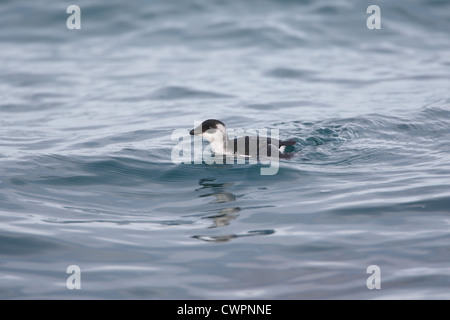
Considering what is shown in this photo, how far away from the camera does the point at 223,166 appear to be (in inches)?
393

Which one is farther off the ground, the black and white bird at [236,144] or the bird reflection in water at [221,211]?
the black and white bird at [236,144]

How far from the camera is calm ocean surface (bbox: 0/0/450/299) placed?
21.5 feet

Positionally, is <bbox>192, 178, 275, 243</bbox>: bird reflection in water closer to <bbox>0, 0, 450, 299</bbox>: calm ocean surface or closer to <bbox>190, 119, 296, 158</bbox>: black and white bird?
<bbox>0, 0, 450, 299</bbox>: calm ocean surface

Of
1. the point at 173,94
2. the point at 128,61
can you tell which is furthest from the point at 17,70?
the point at 173,94

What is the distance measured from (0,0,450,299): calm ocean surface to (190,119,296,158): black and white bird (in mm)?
394

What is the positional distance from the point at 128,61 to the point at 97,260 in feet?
41.5

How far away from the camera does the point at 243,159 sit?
1016 centimetres

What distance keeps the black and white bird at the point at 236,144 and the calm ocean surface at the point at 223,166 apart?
1.29 ft

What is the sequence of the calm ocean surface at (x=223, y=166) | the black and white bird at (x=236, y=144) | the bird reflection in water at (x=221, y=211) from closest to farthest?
the calm ocean surface at (x=223, y=166) → the bird reflection in water at (x=221, y=211) → the black and white bird at (x=236, y=144)

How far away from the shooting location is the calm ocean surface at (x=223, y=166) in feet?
21.5

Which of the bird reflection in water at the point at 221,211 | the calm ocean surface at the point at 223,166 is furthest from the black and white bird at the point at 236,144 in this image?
the bird reflection in water at the point at 221,211

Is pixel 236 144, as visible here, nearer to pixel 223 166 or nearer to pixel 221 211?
pixel 223 166

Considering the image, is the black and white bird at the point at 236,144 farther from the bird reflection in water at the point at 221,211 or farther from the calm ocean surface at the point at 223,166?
the bird reflection in water at the point at 221,211
